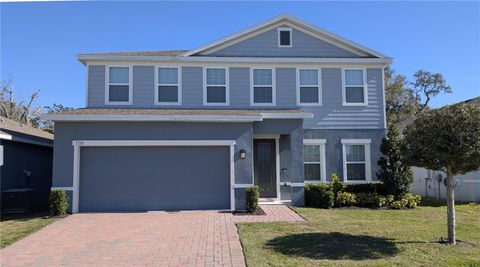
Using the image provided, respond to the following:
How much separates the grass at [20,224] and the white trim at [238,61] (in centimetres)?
610

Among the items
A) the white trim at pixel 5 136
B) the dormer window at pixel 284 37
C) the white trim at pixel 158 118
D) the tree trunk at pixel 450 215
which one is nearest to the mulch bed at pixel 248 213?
the white trim at pixel 158 118

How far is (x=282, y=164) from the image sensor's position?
1589cm

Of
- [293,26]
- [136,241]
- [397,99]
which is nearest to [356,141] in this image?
[293,26]

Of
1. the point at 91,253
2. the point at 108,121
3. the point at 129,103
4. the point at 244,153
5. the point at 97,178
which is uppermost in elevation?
the point at 129,103

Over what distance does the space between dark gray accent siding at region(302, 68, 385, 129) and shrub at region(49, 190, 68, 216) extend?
29.9 feet

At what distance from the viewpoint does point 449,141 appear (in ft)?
27.3

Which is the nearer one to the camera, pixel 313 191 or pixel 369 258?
pixel 369 258

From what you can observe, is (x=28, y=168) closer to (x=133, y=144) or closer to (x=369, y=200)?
(x=133, y=144)

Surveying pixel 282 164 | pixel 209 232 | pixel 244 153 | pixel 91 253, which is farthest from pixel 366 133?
pixel 91 253

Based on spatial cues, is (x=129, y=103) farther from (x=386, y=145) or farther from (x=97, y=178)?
(x=386, y=145)

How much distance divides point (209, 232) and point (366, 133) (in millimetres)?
9070

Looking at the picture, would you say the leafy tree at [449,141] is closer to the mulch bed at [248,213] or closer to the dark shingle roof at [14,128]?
the mulch bed at [248,213]

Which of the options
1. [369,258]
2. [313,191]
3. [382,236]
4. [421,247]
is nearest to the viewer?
[369,258]

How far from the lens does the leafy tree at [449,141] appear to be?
8.16 m
